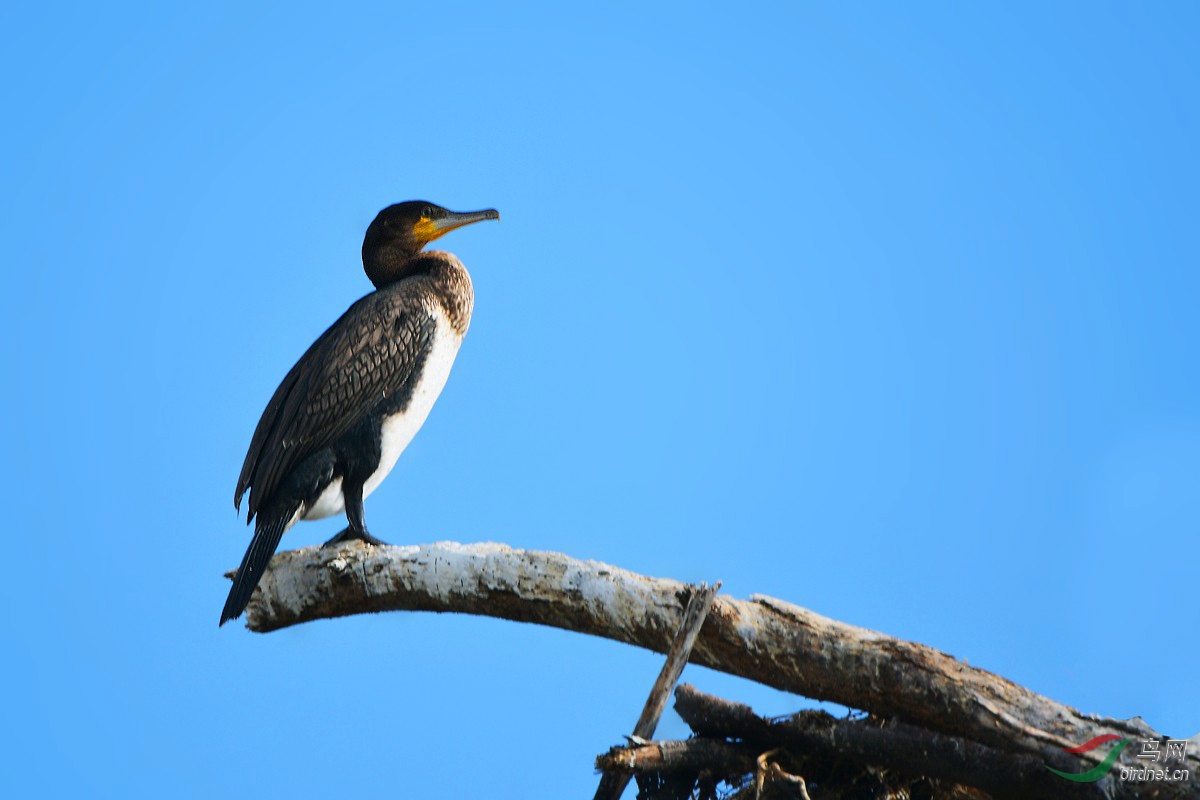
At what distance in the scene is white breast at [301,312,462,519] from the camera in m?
5.90

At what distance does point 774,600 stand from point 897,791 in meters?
0.75

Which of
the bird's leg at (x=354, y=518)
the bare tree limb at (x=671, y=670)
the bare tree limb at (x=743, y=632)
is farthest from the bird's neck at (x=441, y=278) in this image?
the bare tree limb at (x=671, y=670)

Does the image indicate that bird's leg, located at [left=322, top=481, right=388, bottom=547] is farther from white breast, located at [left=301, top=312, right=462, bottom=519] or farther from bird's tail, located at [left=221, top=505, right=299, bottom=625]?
bird's tail, located at [left=221, top=505, right=299, bottom=625]

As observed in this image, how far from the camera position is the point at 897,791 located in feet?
14.5

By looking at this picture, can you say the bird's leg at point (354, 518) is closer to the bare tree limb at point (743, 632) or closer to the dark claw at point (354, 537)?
the dark claw at point (354, 537)

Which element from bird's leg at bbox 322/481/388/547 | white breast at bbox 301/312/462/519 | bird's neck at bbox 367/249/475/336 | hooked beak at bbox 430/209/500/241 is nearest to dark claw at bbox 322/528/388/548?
bird's leg at bbox 322/481/388/547

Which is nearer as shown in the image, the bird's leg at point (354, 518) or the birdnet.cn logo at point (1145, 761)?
the birdnet.cn logo at point (1145, 761)

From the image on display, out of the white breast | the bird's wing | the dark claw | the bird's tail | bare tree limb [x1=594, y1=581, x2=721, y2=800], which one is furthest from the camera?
the white breast

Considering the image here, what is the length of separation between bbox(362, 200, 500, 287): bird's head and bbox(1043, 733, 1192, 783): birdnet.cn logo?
399cm

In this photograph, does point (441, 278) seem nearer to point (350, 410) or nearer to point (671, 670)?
point (350, 410)

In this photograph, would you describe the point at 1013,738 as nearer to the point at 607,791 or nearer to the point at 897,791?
the point at 897,791

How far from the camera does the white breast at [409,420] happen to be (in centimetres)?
590

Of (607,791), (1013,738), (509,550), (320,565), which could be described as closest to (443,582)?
(509,550)

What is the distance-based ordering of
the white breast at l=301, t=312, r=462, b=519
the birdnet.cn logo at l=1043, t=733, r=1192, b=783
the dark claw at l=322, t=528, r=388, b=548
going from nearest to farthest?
1. the birdnet.cn logo at l=1043, t=733, r=1192, b=783
2. the dark claw at l=322, t=528, r=388, b=548
3. the white breast at l=301, t=312, r=462, b=519
